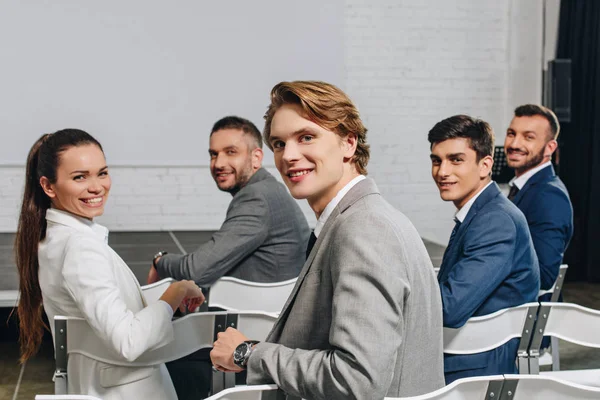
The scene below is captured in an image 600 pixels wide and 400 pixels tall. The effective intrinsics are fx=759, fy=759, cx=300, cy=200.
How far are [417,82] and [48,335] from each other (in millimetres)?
4262

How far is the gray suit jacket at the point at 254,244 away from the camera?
2.64 metres

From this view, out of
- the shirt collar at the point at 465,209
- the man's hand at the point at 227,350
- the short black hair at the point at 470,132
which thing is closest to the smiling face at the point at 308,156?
the man's hand at the point at 227,350

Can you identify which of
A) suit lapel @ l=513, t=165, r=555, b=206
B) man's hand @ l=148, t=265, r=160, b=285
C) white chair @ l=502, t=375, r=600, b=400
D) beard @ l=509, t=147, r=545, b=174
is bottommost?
man's hand @ l=148, t=265, r=160, b=285

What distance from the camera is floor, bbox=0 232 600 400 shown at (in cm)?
380

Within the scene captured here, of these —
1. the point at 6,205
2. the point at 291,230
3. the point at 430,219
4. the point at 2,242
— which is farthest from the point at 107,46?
the point at 291,230

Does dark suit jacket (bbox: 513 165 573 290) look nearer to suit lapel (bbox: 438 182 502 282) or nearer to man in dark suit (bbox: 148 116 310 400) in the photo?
suit lapel (bbox: 438 182 502 282)

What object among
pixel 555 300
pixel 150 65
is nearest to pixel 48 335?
pixel 555 300

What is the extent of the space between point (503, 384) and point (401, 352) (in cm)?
18

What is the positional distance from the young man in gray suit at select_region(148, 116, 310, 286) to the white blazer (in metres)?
0.78

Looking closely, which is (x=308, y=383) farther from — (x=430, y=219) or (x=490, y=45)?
(x=490, y=45)

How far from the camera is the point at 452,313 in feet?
6.36

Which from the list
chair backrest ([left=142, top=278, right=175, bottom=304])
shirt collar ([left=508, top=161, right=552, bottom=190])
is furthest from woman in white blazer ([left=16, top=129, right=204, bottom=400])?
shirt collar ([left=508, top=161, right=552, bottom=190])

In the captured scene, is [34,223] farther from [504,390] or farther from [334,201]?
[504,390]

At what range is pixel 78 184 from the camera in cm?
180
